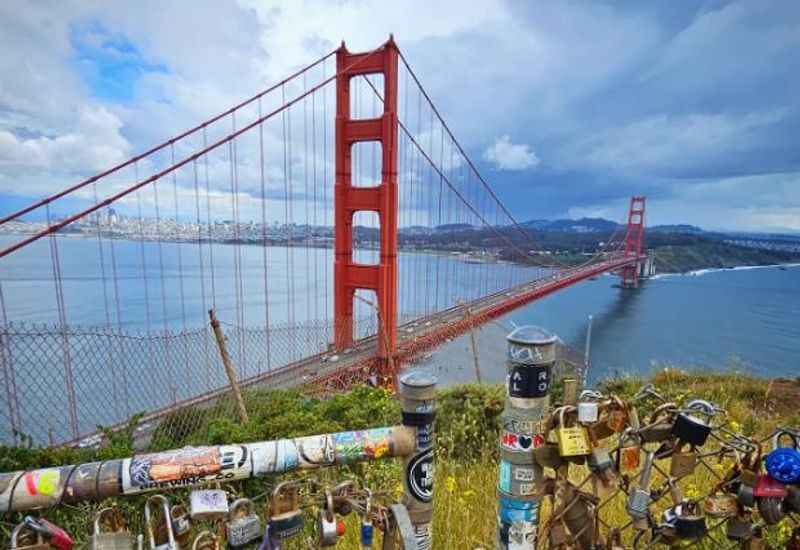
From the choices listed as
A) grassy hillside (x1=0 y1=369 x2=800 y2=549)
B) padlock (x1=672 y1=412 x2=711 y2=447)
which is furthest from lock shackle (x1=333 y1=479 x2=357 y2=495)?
padlock (x1=672 y1=412 x2=711 y2=447)

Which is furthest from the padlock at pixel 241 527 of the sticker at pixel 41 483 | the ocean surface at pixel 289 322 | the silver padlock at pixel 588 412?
the ocean surface at pixel 289 322

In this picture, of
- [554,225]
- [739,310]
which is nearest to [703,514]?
[739,310]

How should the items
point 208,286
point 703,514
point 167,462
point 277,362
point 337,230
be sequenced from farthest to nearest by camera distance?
point 208,286, point 337,230, point 277,362, point 703,514, point 167,462

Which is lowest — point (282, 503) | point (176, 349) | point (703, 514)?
point (176, 349)

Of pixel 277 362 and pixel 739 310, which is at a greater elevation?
pixel 277 362

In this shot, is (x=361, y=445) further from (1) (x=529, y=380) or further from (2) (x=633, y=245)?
(2) (x=633, y=245)

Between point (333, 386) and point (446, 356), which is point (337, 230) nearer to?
point (333, 386)

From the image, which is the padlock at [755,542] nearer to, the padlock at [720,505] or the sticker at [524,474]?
the padlock at [720,505]

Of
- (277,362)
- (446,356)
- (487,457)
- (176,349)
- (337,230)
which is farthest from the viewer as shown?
(446,356)
